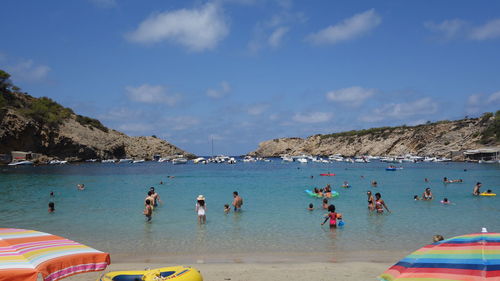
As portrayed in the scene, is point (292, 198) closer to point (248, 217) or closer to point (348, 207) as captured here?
point (348, 207)

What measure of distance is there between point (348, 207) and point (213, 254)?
1113 cm

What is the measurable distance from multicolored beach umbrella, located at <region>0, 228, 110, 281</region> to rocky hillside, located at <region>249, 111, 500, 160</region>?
95.1 m

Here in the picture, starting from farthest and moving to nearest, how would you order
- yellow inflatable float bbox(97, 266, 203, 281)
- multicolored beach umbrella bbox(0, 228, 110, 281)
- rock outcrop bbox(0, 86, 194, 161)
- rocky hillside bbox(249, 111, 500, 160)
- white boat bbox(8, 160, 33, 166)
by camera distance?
rocky hillside bbox(249, 111, 500, 160) < rock outcrop bbox(0, 86, 194, 161) < white boat bbox(8, 160, 33, 166) < yellow inflatable float bbox(97, 266, 203, 281) < multicolored beach umbrella bbox(0, 228, 110, 281)

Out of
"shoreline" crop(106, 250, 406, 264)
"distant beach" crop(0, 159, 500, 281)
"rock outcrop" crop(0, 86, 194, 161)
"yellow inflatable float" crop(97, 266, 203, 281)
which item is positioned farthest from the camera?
"rock outcrop" crop(0, 86, 194, 161)

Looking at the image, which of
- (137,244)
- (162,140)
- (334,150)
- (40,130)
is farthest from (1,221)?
(334,150)

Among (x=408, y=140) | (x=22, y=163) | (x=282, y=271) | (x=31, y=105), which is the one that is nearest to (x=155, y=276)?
→ (x=282, y=271)

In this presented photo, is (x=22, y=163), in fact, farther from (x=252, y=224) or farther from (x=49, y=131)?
(x=252, y=224)

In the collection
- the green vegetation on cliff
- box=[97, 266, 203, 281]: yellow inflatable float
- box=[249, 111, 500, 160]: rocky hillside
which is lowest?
box=[97, 266, 203, 281]: yellow inflatable float

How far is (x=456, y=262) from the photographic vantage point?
4.61 metres

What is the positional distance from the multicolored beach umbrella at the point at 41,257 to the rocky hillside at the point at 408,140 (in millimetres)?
95146

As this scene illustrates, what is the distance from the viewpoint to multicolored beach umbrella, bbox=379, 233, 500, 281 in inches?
174

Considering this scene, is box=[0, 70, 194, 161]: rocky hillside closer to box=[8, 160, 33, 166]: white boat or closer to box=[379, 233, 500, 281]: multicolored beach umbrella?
box=[8, 160, 33, 166]: white boat

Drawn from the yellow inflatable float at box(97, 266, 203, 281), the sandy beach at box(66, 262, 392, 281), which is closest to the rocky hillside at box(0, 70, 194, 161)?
the sandy beach at box(66, 262, 392, 281)

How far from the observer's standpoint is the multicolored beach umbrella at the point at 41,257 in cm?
492
